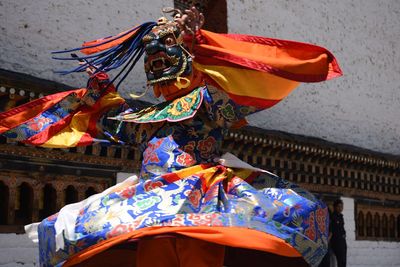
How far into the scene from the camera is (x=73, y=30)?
5.75 metres

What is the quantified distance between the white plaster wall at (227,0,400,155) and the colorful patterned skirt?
457cm

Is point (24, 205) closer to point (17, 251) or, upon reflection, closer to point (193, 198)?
point (17, 251)

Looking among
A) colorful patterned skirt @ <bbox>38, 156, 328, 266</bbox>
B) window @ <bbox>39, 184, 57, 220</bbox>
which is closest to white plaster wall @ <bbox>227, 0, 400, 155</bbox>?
window @ <bbox>39, 184, 57, 220</bbox>

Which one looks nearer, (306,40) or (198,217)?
(198,217)

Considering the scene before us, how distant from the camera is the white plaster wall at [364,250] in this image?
8.41 meters

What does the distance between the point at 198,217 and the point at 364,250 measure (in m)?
6.34

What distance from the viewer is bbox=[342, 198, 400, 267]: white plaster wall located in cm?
841

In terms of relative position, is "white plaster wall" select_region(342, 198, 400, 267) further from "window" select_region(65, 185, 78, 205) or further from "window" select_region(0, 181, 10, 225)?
"window" select_region(0, 181, 10, 225)

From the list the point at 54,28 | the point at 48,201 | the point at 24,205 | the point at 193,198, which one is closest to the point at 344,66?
the point at 54,28

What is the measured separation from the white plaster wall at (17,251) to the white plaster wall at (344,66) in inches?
136

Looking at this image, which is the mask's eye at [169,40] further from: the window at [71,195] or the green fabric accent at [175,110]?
the window at [71,195]

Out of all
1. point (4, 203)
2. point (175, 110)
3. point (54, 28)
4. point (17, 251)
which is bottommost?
point (17, 251)

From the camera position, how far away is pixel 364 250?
865 centimetres

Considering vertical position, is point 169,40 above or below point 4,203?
above
